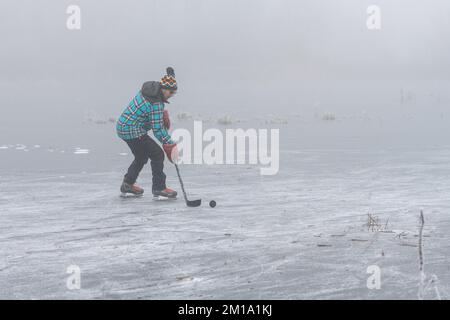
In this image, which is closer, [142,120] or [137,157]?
[142,120]

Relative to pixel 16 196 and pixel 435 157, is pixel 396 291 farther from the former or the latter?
pixel 435 157

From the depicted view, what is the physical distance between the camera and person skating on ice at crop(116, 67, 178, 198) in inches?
431

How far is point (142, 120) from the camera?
36.8 ft

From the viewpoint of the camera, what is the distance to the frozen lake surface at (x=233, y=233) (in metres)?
6.31

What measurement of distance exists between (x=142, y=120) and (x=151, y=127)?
154 mm

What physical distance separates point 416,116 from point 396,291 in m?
23.1

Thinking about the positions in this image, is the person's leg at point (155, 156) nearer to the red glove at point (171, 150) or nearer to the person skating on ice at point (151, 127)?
the person skating on ice at point (151, 127)

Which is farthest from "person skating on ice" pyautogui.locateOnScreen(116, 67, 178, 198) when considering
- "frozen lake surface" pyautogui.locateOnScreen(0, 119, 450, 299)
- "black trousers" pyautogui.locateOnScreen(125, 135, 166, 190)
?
"frozen lake surface" pyautogui.locateOnScreen(0, 119, 450, 299)

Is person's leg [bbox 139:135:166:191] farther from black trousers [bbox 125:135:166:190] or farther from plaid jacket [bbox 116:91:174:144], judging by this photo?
plaid jacket [bbox 116:91:174:144]

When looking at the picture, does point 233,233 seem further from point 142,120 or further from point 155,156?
point 142,120

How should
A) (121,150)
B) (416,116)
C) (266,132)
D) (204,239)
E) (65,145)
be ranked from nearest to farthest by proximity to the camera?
(204,239), (121,150), (65,145), (266,132), (416,116)

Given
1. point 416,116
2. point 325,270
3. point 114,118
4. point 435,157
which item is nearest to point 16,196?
point 325,270

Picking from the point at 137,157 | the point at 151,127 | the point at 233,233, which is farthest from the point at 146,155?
the point at 233,233
